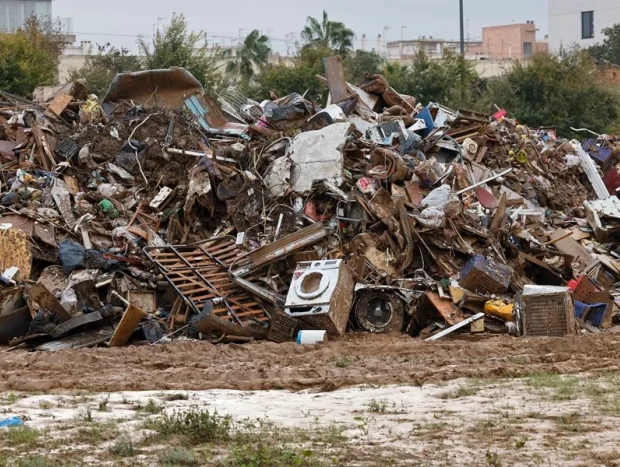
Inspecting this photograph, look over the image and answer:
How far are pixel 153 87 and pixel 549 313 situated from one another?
9.60 m

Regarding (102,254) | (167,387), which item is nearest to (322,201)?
(102,254)

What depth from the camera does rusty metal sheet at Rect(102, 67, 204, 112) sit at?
68.7 feet

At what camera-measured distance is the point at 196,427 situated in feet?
25.7

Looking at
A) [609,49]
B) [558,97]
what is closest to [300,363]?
[558,97]

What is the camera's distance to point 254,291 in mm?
15188

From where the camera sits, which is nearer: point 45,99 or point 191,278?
point 191,278

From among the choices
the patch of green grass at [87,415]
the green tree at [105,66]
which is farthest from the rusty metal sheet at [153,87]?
the green tree at [105,66]

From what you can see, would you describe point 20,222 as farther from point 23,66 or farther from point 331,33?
point 331,33

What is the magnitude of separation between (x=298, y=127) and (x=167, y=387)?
8.78 m

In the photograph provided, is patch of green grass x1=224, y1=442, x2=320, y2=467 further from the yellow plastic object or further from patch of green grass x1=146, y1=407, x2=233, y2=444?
the yellow plastic object

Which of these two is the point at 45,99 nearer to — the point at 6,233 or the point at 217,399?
the point at 6,233

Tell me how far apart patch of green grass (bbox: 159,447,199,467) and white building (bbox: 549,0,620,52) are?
6607 cm

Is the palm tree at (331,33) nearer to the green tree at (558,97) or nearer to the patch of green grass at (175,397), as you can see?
the green tree at (558,97)

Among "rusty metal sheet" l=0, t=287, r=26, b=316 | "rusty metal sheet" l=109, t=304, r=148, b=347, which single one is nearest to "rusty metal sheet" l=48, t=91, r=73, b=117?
"rusty metal sheet" l=0, t=287, r=26, b=316
